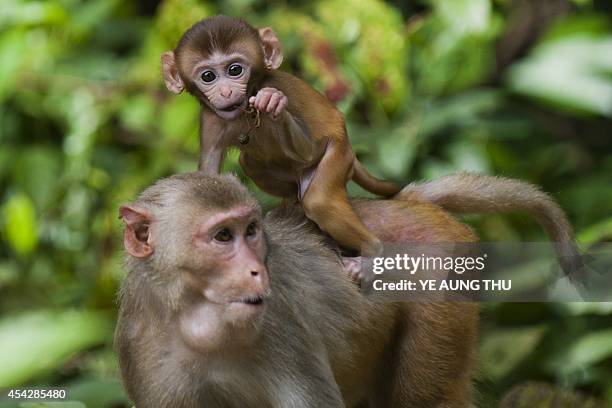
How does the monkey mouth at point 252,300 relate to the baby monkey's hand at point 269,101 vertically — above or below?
below

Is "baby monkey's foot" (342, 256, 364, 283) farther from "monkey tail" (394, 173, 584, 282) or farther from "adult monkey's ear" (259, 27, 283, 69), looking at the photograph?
"adult monkey's ear" (259, 27, 283, 69)

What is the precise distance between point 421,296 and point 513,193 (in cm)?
54

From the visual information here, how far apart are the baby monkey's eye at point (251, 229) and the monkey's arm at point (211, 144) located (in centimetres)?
37

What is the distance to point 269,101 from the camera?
342 centimetres

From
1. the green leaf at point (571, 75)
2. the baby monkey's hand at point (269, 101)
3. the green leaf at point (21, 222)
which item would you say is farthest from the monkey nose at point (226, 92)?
the green leaf at point (21, 222)

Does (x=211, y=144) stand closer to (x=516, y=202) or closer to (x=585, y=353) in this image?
(x=516, y=202)

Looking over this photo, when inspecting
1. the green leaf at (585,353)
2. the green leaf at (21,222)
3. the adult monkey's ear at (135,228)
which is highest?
the green leaf at (21,222)

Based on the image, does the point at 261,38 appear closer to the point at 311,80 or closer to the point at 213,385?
the point at 213,385

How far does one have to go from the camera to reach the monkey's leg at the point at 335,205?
3803 millimetres

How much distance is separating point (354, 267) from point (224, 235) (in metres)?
0.80

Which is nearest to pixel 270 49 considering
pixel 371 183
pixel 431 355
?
pixel 371 183

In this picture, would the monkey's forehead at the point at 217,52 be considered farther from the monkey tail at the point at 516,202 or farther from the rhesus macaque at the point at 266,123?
the monkey tail at the point at 516,202

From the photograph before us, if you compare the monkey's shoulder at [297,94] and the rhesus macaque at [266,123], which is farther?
A: the monkey's shoulder at [297,94]

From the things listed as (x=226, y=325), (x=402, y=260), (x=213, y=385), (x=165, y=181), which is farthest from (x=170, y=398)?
(x=402, y=260)
